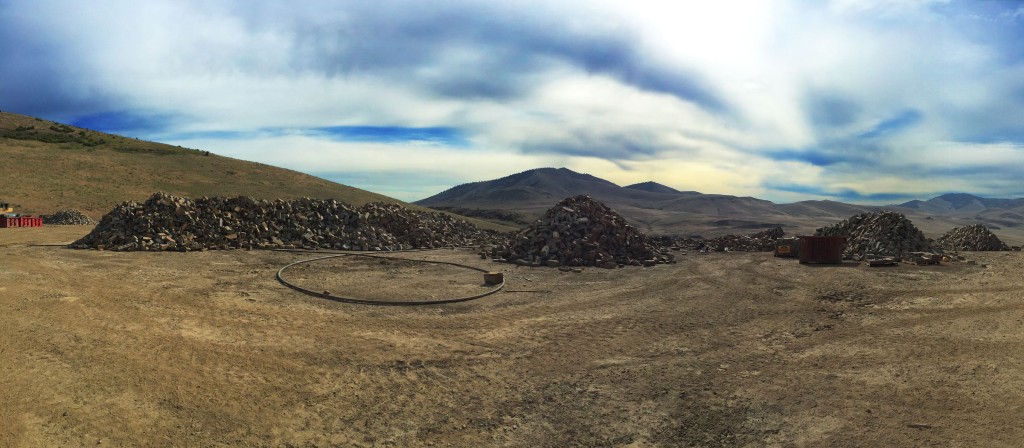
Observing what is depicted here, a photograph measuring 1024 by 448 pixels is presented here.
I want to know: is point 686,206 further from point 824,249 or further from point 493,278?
point 493,278

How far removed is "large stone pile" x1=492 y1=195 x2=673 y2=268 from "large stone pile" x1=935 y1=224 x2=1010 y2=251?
1556 centimetres

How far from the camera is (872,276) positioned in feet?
51.9

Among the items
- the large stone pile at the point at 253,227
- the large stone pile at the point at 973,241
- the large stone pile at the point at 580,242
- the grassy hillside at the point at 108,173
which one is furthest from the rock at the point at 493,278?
the grassy hillside at the point at 108,173

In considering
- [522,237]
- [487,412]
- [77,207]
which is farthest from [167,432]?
[77,207]

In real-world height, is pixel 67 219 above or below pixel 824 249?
above

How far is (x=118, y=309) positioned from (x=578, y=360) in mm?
8184

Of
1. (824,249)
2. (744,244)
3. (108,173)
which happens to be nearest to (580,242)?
(824,249)

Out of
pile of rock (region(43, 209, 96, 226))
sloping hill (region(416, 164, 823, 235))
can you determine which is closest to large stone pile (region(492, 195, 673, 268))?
pile of rock (region(43, 209, 96, 226))

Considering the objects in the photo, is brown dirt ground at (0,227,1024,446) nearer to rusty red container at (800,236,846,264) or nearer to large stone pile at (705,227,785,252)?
rusty red container at (800,236,846,264)

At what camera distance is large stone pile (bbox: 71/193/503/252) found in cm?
1822

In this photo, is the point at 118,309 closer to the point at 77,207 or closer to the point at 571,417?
the point at 571,417

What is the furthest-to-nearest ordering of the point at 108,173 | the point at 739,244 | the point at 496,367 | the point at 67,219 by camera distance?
1. the point at 108,173
2. the point at 67,219
3. the point at 739,244
4. the point at 496,367

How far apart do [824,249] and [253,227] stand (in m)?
23.3

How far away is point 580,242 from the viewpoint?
67.6 feet
